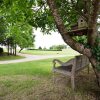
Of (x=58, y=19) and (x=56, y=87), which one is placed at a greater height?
(x=58, y=19)

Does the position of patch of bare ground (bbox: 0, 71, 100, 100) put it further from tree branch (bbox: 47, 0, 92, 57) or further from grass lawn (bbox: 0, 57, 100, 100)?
tree branch (bbox: 47, 0, 92, 57)

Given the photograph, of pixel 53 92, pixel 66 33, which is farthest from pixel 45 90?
pixel 66 33

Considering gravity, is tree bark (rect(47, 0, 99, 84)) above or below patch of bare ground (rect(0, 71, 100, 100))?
above

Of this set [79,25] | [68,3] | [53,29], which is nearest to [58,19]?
[79,25]

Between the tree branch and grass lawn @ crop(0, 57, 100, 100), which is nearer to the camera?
the tree branch

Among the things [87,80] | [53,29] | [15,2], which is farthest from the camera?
[53,29]

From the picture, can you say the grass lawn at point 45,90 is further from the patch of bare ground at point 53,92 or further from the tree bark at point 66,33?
the tree bark at point 66,33

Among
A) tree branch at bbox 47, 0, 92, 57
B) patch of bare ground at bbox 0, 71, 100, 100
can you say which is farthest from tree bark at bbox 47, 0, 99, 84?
patch of bare ground at bbox 0, 71, 100, 100

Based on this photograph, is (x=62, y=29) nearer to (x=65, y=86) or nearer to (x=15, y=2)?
(x=65, y=86)

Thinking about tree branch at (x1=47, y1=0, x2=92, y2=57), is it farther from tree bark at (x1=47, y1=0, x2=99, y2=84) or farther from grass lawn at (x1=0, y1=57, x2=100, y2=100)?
grass lawn at (x1=0, y1=57, x2=100, y2=100)

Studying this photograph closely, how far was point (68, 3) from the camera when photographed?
348 inches

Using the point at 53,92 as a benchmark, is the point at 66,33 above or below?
above

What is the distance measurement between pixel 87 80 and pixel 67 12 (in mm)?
3079

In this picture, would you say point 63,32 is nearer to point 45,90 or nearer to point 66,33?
point 66,33
